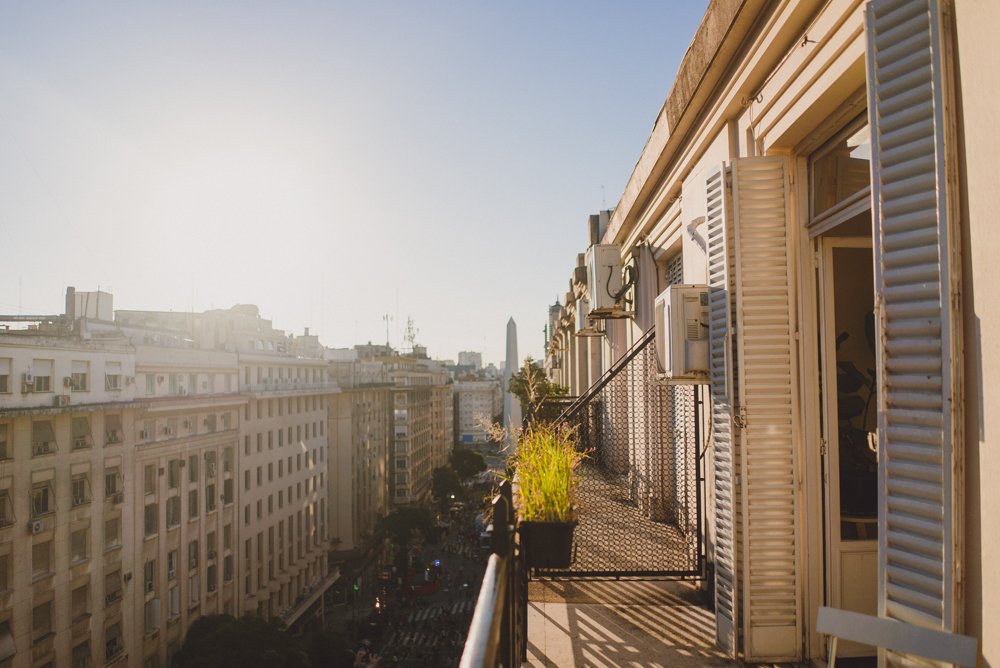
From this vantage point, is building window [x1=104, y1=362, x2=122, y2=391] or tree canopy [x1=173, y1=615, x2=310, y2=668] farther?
building window [x1=104, y1=362, x2=122, y2=391]

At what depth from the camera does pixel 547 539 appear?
129 inches

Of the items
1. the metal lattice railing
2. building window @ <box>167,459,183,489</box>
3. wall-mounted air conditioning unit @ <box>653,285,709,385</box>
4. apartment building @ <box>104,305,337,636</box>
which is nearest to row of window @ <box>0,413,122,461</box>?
apartment building @ <box>104,305,337,636</box>

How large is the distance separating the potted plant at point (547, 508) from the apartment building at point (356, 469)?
50.0 meters

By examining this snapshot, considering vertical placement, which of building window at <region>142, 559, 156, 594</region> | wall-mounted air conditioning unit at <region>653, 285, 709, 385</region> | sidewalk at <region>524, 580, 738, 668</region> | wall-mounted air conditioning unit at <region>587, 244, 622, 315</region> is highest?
wall-mounted air conditioning unit at <region>587, 244, 622, 315</region>

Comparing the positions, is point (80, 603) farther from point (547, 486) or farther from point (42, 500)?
point (547, 486)

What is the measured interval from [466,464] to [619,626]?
75453 mm

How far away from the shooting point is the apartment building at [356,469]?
165 ft

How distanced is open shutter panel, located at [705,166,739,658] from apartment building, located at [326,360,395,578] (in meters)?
50.2

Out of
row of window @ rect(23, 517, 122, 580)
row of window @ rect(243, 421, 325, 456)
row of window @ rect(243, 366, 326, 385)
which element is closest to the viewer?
row of window @ rect(23, 517, 122, 580)

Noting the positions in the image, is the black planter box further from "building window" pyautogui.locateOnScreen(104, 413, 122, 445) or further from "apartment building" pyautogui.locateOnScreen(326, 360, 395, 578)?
"apartment building" pyautogui.locateOnScreen(326, 360, 395, 578)

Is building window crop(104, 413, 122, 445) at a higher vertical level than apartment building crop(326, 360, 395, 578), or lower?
higher

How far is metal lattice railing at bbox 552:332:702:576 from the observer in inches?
186

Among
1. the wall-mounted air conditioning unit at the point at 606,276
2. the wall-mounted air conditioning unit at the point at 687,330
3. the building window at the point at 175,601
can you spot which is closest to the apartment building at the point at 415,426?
the building window at the point at 175,601

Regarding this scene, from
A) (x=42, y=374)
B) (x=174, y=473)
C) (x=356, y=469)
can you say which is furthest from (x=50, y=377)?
(x=356, y=469)
